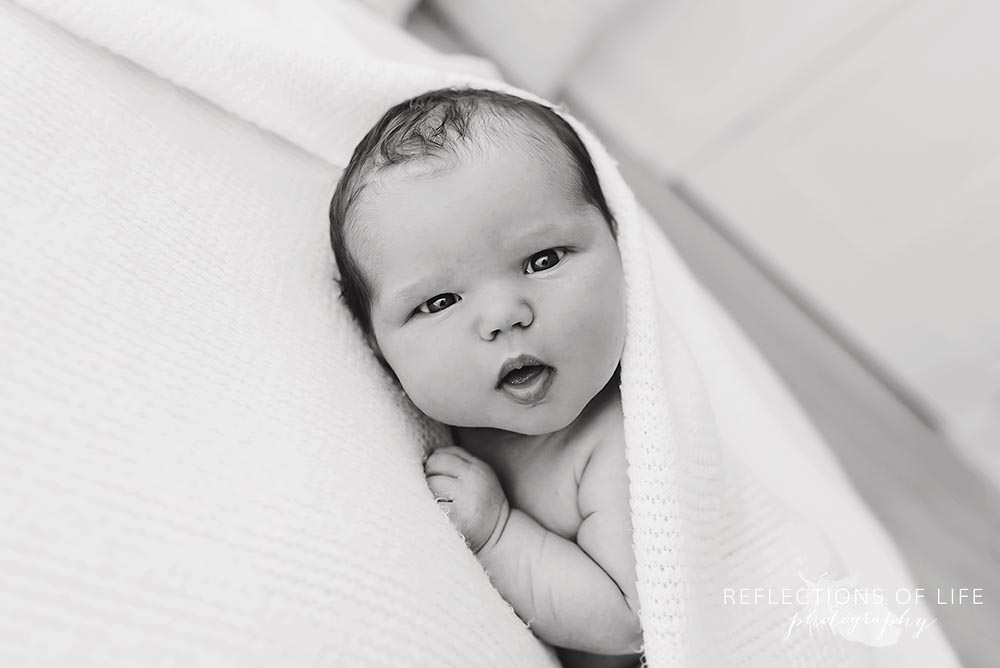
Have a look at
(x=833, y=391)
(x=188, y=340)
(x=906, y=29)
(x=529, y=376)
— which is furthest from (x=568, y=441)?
(x=906, y=29)

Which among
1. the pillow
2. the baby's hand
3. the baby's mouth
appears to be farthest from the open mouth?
the pillow

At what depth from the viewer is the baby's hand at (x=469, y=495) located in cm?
68

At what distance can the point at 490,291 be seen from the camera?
67cm

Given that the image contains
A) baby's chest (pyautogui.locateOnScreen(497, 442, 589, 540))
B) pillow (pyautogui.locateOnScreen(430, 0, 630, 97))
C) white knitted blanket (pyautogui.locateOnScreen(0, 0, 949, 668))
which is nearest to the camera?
white knitted blanket (pyautogui.locateOnScreen(0, 0, 949, 668))

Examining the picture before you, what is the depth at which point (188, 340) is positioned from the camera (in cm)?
56

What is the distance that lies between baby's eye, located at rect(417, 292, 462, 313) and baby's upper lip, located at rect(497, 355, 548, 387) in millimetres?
91

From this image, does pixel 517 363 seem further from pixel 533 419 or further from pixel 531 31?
pixel 531 31

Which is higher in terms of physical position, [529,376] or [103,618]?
[529,376]

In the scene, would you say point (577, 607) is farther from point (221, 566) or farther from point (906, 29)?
point (906, 29)

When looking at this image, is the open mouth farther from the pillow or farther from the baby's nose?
the pillow

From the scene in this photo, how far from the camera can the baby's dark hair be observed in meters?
0.70

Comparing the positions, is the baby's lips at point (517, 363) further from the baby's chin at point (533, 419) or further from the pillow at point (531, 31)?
the pillow at point (531, 31)

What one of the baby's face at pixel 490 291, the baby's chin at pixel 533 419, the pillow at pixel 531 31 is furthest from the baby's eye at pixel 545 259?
the pillow at pixel 531 31

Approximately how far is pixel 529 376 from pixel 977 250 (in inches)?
49.4
